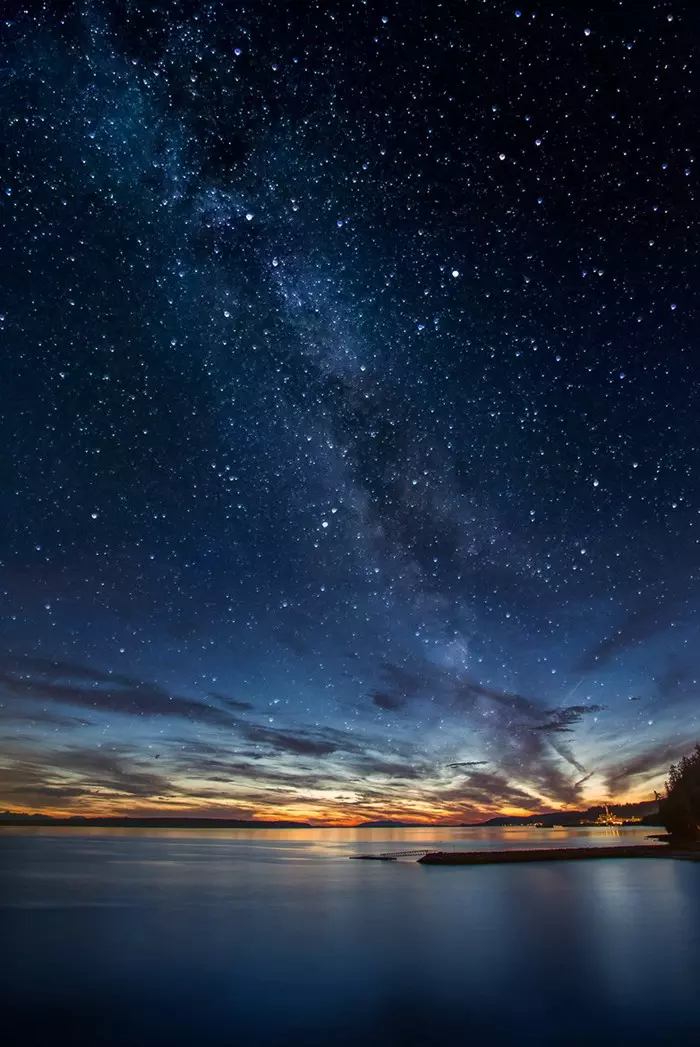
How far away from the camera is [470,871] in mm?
51031

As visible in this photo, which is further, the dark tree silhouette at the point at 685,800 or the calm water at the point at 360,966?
the dark tree silhouette at the point at 685,800

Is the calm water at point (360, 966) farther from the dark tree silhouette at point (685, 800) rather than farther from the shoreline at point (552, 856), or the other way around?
the dark tree silhouette at point (685, 800)

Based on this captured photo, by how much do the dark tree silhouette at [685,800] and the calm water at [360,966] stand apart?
30155 millimetres

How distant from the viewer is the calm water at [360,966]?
13953 mm

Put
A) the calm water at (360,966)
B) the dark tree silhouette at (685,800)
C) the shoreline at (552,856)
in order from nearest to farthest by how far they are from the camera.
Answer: the calm water at (360,966), the shoreline at (552,856), the dark tree silhouette at (685,800)

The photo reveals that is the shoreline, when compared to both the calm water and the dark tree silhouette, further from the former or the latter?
the calm water

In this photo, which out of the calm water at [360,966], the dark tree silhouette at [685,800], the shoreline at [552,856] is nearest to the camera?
the calm water at [360,966]

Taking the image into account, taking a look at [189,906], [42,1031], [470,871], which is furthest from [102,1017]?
[470,871]

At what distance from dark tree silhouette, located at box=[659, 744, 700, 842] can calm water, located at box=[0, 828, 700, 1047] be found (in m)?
30.2

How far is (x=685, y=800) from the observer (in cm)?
6912

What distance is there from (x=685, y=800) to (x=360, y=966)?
61151 millimetres

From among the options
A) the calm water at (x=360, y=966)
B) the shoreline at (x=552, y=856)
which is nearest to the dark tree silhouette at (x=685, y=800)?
the shoreline at (x=552, y=856)

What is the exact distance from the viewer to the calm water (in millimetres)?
13953

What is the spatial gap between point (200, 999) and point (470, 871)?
130 feet
